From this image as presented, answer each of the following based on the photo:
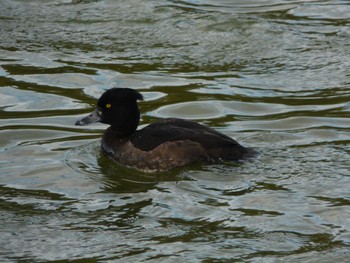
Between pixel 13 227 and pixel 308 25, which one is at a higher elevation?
pixel 308 25

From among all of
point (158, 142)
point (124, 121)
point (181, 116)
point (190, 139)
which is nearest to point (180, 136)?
point (190, 139)

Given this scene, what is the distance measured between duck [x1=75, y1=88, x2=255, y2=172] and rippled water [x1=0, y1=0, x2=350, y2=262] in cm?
12

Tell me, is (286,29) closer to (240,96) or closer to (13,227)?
(240,96)

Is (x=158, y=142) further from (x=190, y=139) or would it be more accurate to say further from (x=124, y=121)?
(x=124, y=121)

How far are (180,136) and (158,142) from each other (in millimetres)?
212

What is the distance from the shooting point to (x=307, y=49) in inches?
521

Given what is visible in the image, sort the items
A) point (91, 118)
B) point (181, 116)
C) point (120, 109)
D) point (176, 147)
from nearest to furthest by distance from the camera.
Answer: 1. point (176, 147)
2. point (120, 109)
3. point (91, 118)
4. point (181, 116)

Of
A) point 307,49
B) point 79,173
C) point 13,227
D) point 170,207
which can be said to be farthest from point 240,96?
point 13,227

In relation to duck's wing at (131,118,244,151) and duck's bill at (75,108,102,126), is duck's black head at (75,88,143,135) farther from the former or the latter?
duck's wing at (131,118,244,151)

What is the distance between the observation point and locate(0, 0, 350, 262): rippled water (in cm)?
785

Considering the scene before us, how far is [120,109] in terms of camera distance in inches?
404

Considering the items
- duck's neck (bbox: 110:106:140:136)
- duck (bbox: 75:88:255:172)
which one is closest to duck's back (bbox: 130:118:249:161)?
duck (bbox: 75:88:255:172)

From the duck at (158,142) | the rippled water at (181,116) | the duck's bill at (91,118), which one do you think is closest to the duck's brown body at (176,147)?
the duck at (158,142)

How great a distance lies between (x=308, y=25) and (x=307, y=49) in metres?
1.09
